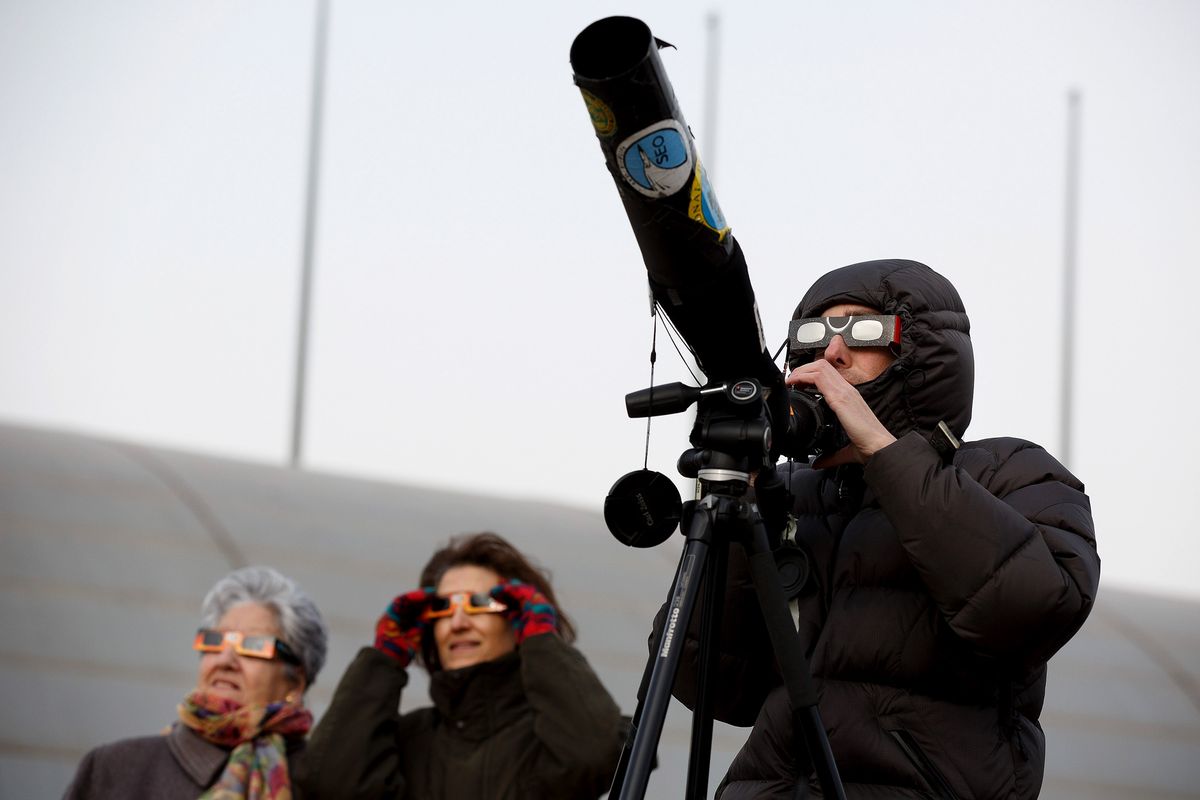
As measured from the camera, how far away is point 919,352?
2258 millimetres

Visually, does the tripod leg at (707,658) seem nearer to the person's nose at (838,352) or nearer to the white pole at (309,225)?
the person's nose at (838,352)

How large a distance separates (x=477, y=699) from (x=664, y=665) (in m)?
1.94

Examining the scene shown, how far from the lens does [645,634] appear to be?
715 centimetres

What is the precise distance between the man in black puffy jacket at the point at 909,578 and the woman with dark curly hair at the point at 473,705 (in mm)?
1266

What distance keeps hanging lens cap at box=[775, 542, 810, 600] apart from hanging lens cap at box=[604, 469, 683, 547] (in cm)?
22

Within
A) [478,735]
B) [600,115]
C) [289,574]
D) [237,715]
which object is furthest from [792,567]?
[289,574]

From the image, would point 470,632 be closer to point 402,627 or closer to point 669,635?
point 402,627

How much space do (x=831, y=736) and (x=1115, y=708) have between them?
611 cm

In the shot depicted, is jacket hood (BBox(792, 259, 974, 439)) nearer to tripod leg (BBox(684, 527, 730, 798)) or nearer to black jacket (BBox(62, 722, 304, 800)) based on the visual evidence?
tripod leg (BBox(684, 527, 730, 798))

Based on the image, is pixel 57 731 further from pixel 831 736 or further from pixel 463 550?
pixel 831 736

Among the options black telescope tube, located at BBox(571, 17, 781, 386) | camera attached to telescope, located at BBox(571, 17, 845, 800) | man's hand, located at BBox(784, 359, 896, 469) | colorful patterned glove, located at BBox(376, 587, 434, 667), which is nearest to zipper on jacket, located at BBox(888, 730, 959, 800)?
camera attached to telescope, located at BBox(571, 17, 845, 800)

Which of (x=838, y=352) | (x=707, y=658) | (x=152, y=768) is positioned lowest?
(x=152, y=768)

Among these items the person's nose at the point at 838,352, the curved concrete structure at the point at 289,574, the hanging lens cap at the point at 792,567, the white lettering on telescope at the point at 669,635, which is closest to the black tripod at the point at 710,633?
the white lettering on telescope at the point at 669,635

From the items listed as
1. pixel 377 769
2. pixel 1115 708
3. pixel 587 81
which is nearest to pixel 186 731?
pixel 377 769
